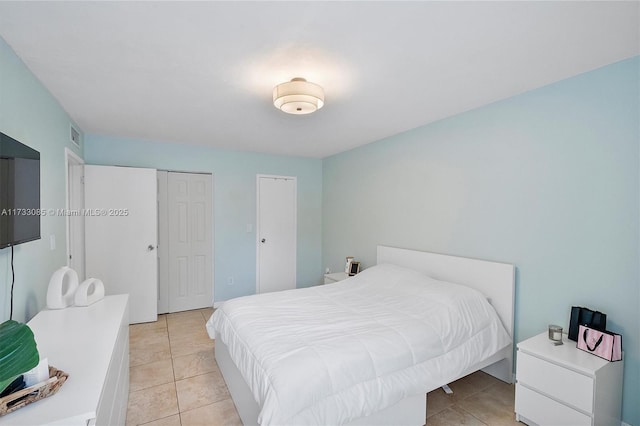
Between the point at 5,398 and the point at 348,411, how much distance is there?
1.39 m

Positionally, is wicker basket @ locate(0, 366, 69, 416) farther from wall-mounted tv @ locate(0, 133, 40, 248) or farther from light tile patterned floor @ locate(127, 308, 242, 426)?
light tile patterned floor @ locate(127, 308, 242, 426)

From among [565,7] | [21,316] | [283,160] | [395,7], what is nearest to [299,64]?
[395,7]

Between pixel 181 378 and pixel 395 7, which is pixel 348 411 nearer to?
pixel 181 378

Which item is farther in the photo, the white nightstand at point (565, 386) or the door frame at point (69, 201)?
the door frame at point (69, 201)

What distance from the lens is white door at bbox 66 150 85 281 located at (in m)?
3.33

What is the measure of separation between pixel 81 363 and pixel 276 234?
3610mm

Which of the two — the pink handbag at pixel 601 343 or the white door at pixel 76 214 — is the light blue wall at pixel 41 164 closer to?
the white door at pixel 76 214

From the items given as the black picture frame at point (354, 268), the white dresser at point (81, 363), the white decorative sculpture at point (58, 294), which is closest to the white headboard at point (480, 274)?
the black picture frame at point (354, 268)

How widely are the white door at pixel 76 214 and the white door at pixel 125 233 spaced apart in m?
0.06

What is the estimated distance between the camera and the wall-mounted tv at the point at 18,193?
4.68ft

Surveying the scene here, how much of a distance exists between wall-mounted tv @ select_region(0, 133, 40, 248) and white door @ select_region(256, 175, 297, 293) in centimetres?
301

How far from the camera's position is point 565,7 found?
141 centimetres

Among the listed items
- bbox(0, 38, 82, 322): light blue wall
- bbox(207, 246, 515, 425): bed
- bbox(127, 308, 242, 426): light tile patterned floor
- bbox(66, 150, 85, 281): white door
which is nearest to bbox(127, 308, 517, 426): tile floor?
bbox(127, 308, 242, 426): light tile patterned floor

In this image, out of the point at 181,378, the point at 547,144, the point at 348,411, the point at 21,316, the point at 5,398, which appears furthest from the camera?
the point at 181,378
